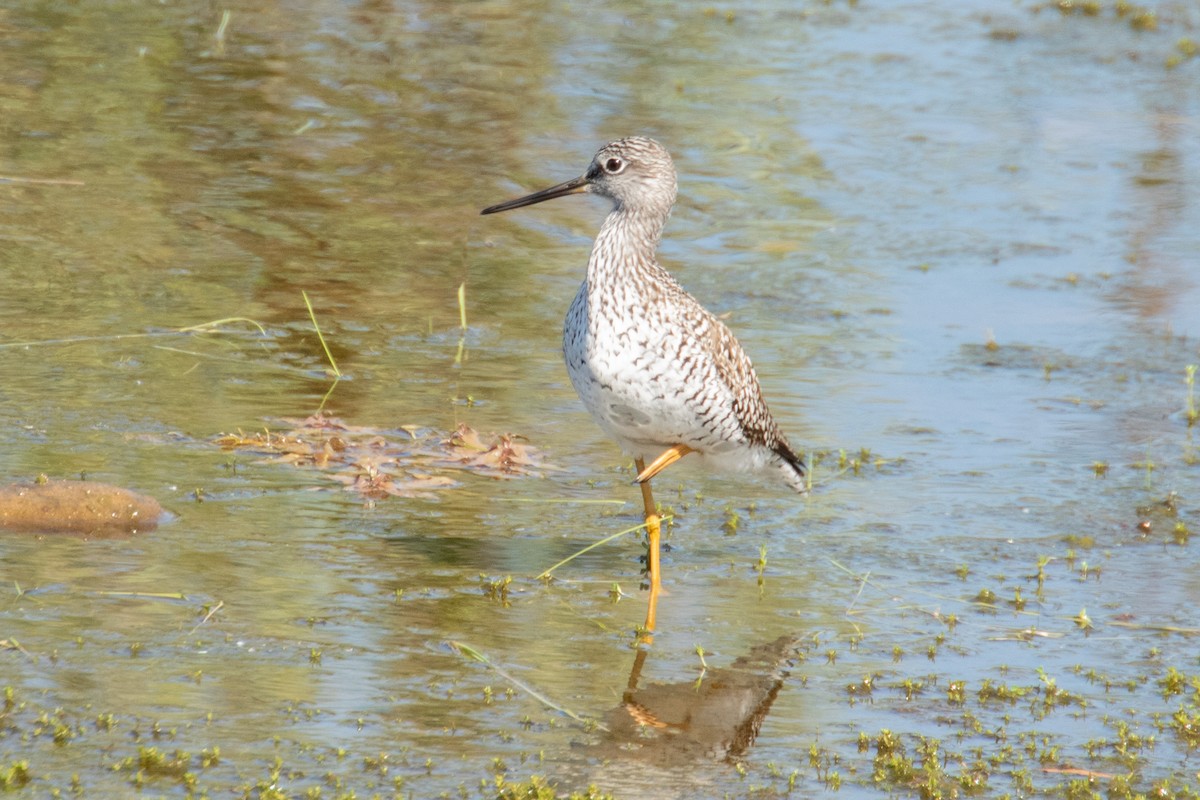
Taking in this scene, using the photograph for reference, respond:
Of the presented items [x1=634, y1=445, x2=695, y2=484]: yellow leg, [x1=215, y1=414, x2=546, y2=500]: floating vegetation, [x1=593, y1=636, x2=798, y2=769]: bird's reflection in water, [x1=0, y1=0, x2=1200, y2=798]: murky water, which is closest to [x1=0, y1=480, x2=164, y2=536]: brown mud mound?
[x1=0, y1=0, x2=1200, y2=798]: murky water

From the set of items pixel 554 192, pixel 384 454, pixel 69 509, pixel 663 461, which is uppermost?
pixel 554 192

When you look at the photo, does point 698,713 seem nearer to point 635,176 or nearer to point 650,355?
point 650,355

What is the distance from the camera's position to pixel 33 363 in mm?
8742

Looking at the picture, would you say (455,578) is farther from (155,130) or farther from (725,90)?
(725,90)

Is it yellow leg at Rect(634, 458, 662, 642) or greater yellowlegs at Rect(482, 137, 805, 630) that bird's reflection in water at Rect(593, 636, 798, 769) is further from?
greater yellowlegs at Rect(482, 137, 805, 630)

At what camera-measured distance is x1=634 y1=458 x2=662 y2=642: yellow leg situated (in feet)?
22.6

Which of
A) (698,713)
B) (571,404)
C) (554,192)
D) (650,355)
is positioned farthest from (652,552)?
(571,404)

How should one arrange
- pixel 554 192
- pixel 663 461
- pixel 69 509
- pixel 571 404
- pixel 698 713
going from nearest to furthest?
pixel 698 713 → pixel 69 509 → pixel 663 461 → pixel 554 192 → pixel 571 404

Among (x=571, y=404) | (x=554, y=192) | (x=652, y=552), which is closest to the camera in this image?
(x=652, y=552)

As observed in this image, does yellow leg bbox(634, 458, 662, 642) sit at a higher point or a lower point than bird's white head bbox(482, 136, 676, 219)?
lower

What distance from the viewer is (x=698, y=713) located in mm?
6109

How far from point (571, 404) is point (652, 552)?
216 centimetres

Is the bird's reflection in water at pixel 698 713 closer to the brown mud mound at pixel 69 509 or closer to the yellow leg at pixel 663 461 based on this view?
the yellow leg at pixel 663 461

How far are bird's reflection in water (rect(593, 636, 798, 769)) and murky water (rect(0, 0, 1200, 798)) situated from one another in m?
0.02
